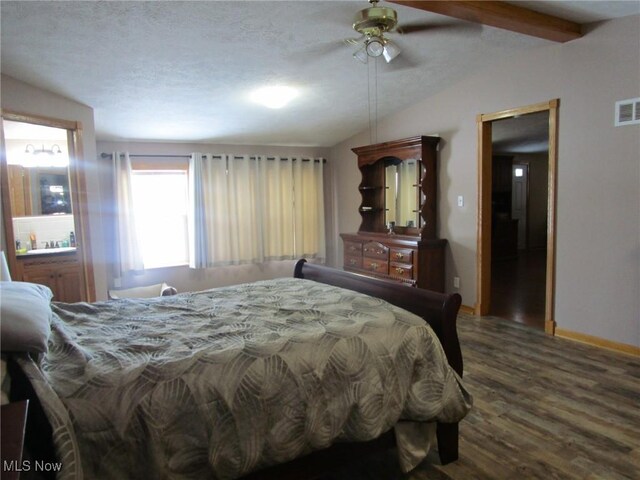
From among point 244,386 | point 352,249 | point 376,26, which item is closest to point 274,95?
point 376,26

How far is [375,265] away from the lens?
5.18 m

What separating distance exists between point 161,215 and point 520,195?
718 centimetres

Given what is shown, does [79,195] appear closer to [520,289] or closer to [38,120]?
[38,120]

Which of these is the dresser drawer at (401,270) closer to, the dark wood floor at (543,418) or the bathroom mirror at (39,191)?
the dark wood floor at (543,418)

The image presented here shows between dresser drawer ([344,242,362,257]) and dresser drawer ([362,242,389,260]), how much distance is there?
0.28 feet

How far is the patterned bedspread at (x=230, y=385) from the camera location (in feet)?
4.55

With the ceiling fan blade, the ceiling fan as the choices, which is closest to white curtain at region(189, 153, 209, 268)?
the ceiling fan blade

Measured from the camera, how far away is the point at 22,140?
4508 mm

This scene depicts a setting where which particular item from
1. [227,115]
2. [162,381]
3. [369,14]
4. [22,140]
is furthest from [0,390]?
[22,140]

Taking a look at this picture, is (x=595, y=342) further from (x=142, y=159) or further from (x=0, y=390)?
(x=142, y=159)

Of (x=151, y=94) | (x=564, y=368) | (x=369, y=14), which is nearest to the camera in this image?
(x=369, y=14)

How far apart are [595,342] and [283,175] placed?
430 centimetres

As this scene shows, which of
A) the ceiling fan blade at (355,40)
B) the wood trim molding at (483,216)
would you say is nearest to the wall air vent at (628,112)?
the wood trim molding at (483,216)

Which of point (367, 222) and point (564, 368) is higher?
point (367, 222)
